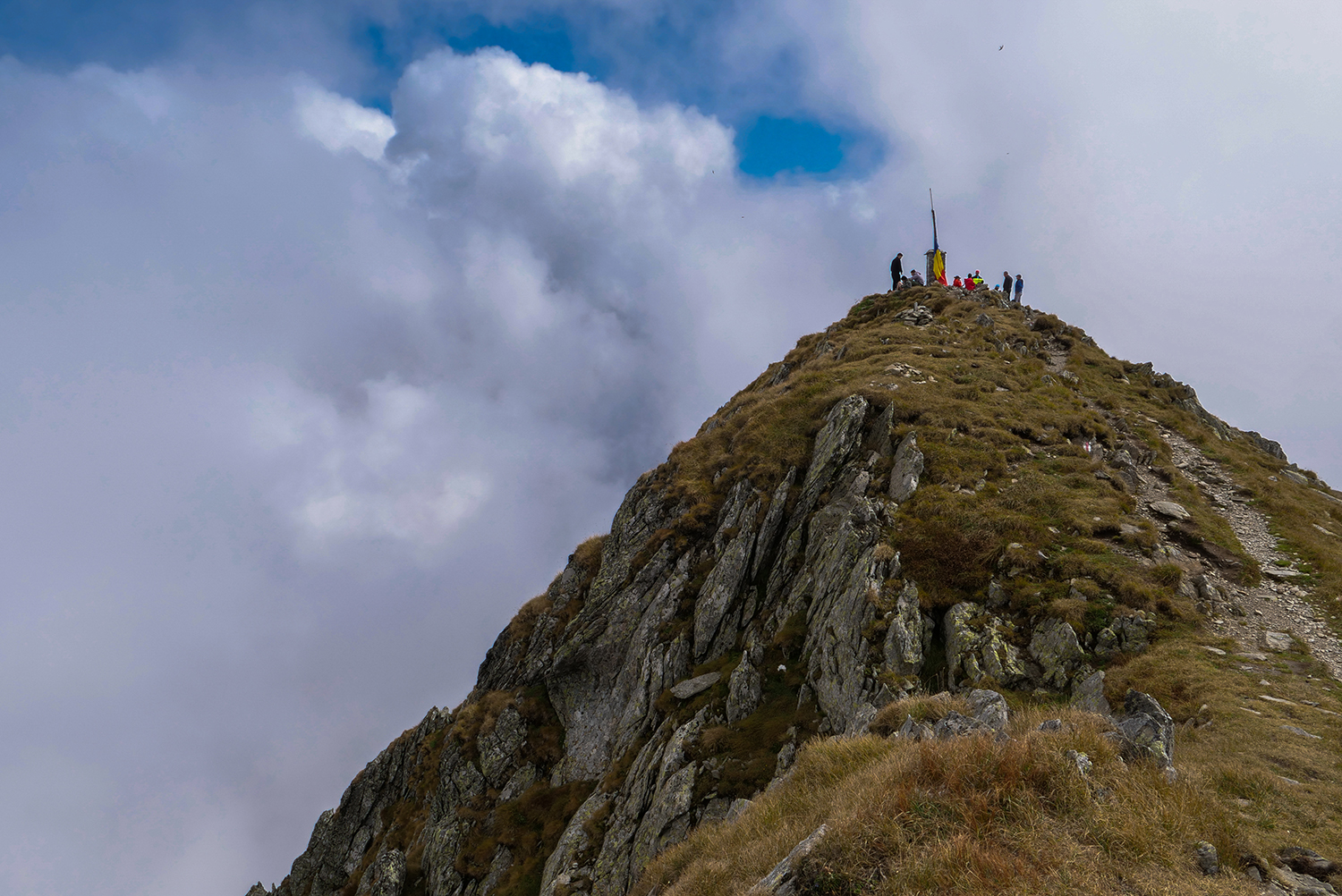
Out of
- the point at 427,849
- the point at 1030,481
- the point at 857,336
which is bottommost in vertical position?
the point at 427,849

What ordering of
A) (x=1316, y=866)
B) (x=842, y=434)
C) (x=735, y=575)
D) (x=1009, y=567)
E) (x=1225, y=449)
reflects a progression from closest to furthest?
1. (x=1316, y=866)
2. (x=1009, y=567)
3. (x=735, y=575)
4. (x=842, y=434)
5. (x=1225, y=449)

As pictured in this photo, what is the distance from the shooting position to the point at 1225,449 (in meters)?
30.8

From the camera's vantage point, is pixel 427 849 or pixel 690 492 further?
pixel 690 492

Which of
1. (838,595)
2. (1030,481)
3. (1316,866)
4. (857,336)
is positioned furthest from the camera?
(857,336)

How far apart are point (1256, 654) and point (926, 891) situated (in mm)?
14400

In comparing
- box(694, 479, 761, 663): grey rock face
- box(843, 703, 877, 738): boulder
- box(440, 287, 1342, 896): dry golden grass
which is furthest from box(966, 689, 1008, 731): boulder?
box(694, 479, 761, 663): grey rock face

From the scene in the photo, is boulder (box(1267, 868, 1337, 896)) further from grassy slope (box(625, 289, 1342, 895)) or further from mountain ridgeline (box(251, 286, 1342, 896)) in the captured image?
grassy slope (box(625, 289, 1342, 895))

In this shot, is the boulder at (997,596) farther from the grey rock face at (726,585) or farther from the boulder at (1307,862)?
the boulder at (1307,862)

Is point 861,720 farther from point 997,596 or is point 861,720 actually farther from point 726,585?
point 726,585

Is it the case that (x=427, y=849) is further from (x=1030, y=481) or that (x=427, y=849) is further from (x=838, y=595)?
(x=1030, y=481)

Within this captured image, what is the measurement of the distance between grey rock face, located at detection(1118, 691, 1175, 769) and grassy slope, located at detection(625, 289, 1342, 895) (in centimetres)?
47

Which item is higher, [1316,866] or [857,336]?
[857,336]

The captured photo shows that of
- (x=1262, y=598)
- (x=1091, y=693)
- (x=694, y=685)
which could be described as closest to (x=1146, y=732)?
(x=1091, y=693)

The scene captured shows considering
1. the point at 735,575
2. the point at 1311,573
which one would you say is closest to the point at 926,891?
the point at 735,575
